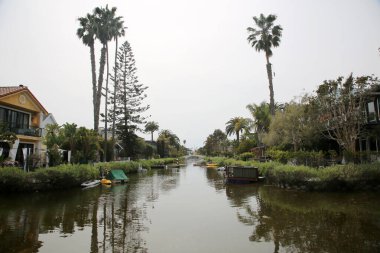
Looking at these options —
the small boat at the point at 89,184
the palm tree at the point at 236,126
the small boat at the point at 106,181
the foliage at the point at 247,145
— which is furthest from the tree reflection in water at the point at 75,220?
the palm tree at the point at 236,126

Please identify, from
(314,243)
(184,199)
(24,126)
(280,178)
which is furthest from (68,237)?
(24,126)

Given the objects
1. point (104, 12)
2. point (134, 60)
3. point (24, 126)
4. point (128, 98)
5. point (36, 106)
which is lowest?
point (24, 126)

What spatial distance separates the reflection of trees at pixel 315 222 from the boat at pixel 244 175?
908 cm

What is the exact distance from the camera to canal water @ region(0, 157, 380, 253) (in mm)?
9148

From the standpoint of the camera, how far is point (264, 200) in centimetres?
1808

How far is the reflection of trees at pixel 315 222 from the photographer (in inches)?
356

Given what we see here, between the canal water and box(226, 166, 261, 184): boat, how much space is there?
8.80 m

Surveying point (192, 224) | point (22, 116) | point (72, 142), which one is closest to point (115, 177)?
point (72, 142)

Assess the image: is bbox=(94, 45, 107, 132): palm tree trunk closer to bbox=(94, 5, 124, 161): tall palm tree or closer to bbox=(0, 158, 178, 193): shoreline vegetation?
bbox=(94, 5, 124, 161): tall palm tree

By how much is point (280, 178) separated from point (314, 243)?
14.9 meters

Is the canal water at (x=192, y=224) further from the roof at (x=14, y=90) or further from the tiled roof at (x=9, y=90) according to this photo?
the roof at (x=14, y=90)

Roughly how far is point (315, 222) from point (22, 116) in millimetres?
30470

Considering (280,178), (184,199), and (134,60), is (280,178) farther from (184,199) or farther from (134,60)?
(134,60)

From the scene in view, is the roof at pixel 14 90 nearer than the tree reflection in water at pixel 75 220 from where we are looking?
No
